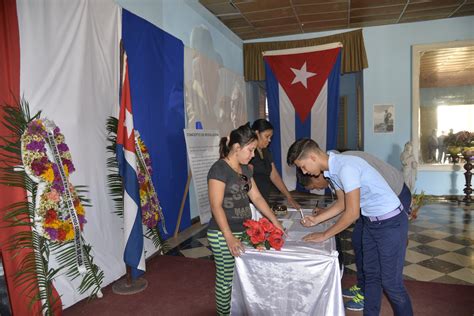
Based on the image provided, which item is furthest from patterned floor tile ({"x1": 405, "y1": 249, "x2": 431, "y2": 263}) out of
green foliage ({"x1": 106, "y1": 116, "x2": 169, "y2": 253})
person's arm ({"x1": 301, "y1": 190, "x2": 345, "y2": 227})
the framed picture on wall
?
the framed picture on wall

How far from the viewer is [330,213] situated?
1908mm

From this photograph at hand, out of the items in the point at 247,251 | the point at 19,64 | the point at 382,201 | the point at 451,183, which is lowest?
the point at 451,183

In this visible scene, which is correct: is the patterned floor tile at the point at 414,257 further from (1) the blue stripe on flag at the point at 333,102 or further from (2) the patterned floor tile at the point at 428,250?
(1) the blue stripe on flag at the point at 333,102

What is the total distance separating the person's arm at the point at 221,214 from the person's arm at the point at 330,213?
1.55 feet

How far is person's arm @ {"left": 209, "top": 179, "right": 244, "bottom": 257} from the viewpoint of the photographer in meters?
1.70

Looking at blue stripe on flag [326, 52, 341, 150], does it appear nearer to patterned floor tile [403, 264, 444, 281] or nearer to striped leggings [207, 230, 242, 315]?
patterned floor tile [403, 264, 444, 281]

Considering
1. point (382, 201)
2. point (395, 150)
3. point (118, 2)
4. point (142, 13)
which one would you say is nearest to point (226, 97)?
point (142, 13)

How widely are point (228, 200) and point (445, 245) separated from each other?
3109mm

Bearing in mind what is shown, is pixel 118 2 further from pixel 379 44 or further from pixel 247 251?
pixel 379 44

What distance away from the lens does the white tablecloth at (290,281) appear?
62.1 inches

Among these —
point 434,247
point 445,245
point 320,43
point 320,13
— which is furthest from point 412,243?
point 320,43

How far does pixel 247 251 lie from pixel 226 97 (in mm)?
4573

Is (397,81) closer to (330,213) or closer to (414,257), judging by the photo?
(414,257)

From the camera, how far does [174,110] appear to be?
13.7ft
